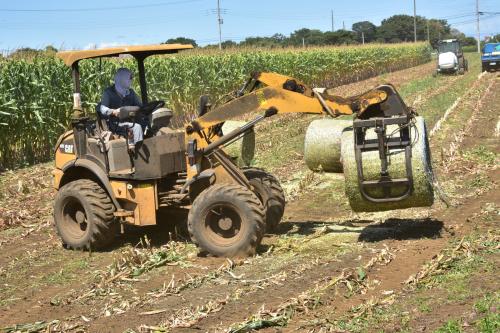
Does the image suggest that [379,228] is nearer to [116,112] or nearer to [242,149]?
Result: [242,149]

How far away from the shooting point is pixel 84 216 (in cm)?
873

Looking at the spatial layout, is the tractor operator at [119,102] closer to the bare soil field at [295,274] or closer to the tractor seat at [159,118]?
the tractor seat at [159,118]

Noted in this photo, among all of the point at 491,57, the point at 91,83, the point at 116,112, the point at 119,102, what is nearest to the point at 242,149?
the point at 119,102

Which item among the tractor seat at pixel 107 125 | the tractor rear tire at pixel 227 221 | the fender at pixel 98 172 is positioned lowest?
the tractor rear tire at pixel 227 221

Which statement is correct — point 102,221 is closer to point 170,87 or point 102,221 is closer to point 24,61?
point 24,61

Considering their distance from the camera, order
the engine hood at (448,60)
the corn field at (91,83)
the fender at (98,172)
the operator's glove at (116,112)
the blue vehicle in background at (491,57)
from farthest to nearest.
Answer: the engine hood at (448,60), the blue vehicle in background at (491,57), the corn field at (91,83), the fender at (98,172), the operator's glove at (116,112)

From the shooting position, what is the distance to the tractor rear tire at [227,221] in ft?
24.8

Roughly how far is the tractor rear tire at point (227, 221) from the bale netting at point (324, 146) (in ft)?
6.65

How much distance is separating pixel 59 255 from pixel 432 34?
118m

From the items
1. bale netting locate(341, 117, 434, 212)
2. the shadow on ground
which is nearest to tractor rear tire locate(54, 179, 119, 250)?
the shadow on ground

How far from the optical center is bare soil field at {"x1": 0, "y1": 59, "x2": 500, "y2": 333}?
567cm

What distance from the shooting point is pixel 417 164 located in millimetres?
7520

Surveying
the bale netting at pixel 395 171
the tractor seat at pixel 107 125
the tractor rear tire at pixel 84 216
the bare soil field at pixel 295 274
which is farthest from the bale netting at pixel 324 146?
the tractor rear tire at pixel 84 216

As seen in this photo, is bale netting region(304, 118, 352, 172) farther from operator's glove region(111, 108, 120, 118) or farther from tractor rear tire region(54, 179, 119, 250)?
tractor rear tire region(54, 179, 119, 250)
